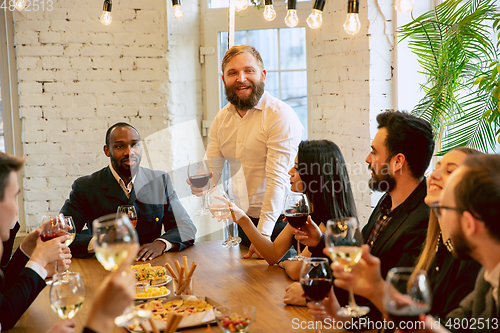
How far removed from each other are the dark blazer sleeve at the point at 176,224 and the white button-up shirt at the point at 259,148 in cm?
35

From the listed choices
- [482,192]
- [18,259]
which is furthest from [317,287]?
[18,259]

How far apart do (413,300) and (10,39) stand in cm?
351

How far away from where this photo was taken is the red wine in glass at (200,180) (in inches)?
85.9

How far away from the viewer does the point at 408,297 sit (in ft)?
2.99

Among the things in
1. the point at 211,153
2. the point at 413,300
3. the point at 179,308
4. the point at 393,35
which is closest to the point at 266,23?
the point at 393,35

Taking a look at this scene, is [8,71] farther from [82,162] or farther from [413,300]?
[413,300]

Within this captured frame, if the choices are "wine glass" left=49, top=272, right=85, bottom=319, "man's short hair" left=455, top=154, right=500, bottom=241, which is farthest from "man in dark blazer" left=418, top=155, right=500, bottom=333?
"wine glass" left=49, top=272, right=85, bottom=319

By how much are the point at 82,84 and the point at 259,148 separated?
1566 mm

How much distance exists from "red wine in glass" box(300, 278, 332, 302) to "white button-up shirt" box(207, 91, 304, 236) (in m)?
1.30

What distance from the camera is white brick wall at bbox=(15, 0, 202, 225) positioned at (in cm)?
348

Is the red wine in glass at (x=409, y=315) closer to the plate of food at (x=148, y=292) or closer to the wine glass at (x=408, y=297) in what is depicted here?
the wine glass at (x=408, y=297)

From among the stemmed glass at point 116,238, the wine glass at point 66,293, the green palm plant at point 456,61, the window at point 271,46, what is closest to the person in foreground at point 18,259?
the wine glass at point 66,293

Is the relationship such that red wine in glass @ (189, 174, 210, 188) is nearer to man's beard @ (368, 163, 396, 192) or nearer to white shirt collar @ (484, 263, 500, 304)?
man's beard @ (368, 163, 396, 192)

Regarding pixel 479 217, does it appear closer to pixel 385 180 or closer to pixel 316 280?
pixel 316 280
